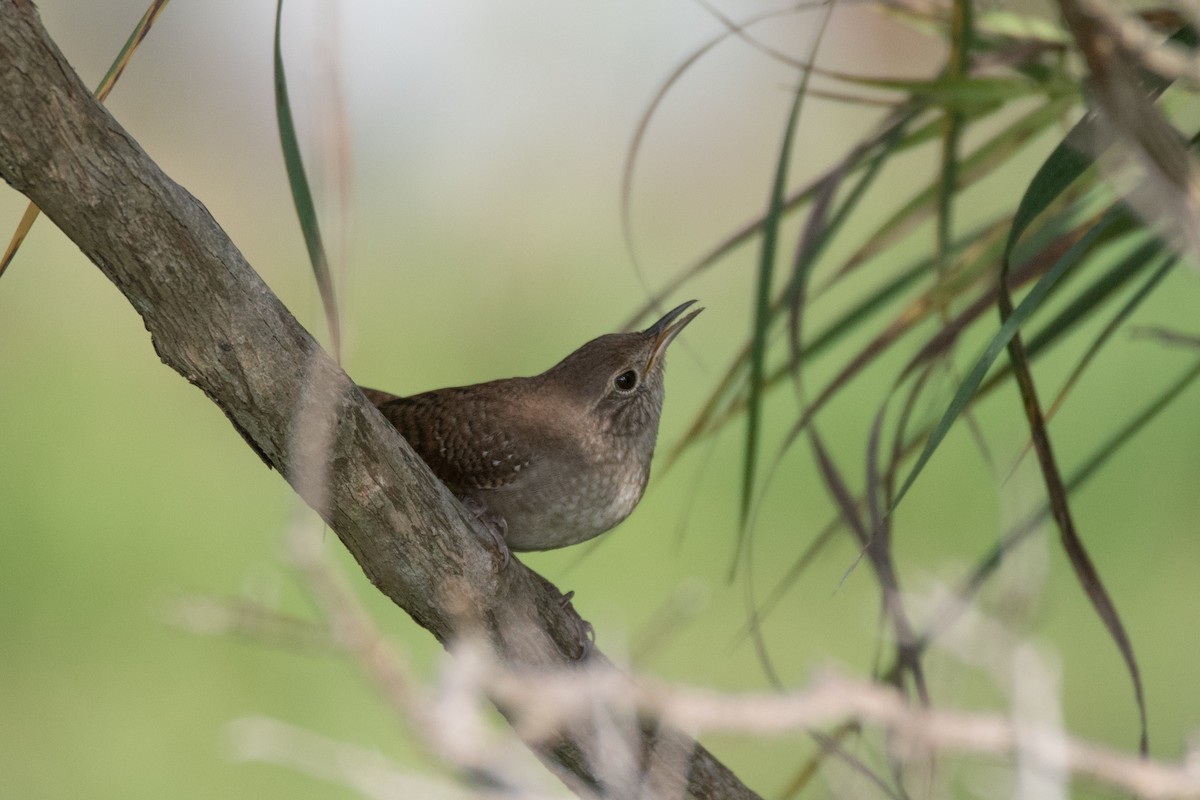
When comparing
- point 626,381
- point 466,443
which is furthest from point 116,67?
point 626,381

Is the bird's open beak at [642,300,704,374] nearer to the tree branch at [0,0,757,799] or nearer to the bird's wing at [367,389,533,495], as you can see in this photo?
the bird's wing at [367,389,533,495]

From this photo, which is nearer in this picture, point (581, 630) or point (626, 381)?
point (581, 630)

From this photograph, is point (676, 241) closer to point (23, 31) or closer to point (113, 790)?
point (113, 790)

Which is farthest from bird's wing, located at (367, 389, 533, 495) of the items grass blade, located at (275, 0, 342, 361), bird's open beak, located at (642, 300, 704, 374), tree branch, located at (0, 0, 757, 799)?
grass blade, located at (275, 0, 342, 361)

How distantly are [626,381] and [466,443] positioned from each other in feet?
1.37

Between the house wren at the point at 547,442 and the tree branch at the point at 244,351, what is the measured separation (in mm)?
579

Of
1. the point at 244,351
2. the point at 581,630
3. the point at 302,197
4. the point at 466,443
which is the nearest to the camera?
the point at 244,351

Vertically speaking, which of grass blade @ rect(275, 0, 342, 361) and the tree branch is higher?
grass blade @ rect(275, 0, 342, 361)

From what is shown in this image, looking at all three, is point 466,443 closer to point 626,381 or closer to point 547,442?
point 547,442

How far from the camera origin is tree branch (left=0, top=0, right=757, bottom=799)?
117 centimetres

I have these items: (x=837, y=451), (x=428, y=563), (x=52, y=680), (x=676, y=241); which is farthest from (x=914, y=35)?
(x=428, y=563)

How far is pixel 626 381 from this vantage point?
246cm

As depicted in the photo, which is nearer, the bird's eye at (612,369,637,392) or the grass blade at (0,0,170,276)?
the grass blade at (0,0,170,276)

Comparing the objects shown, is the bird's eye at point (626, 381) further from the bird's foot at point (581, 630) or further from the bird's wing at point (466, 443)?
the bird's foot at point (581, 630)
